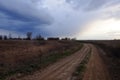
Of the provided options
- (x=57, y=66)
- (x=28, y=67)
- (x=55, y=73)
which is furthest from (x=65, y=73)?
(x=28, y=67)

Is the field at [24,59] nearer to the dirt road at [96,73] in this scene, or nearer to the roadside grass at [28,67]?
the roadside grass at [28,67]

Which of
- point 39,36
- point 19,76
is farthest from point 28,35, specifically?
point 19,76

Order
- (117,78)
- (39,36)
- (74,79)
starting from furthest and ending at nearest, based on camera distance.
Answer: (39,36)
(117,78)
(74,79)

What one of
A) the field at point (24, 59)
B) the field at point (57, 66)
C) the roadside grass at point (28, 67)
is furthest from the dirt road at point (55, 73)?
the field at point (24, 59)

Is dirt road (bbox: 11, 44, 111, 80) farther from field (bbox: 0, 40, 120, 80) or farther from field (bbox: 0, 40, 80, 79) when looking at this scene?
field (bbox: 0, 40, 80, 79)

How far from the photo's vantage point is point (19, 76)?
1400 cm

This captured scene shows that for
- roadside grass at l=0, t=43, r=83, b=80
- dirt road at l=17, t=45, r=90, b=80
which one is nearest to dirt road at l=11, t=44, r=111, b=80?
dirt road at l=17, t=45, r=90, b=80

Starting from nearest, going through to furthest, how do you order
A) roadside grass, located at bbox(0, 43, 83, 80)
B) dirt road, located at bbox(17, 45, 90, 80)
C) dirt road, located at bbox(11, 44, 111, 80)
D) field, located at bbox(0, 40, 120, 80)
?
1. dirt road, located at bbox(17, 45, 90, 80)
2. dirt road, located at bbox(11, 44, 111, 80)
3. field, located at bbox(0, 40, 120, 80)
4. roadside grass, located at bbox(0, 43, 83, 80)

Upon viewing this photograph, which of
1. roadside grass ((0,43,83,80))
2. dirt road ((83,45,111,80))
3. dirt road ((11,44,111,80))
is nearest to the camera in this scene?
dirt road ((11,44,111,80))

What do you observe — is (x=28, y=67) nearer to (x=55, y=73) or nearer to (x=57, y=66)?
(x=57, y=66)

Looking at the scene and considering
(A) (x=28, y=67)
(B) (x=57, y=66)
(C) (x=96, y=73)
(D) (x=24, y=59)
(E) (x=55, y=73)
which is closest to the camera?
(E) (x=55, y=73)

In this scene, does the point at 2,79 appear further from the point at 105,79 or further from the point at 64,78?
the point at 105,79

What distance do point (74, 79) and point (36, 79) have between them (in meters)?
2.54

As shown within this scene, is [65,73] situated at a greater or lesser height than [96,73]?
greater
